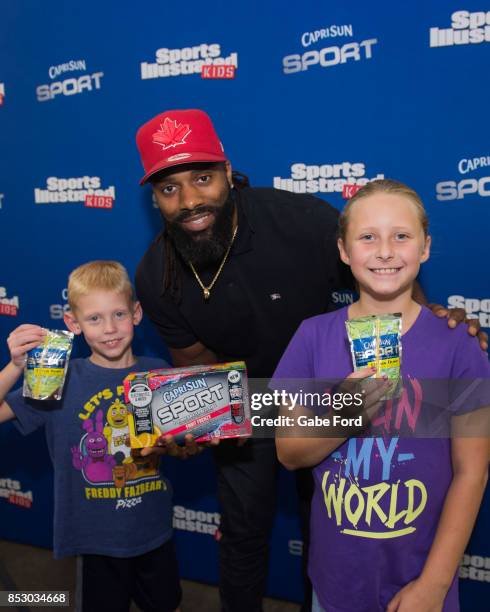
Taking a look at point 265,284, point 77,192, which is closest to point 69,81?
point 77,192

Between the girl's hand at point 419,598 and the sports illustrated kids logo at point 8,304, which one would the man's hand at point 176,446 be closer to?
the girl's hand at point 419,598

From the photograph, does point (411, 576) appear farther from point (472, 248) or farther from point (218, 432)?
point (472, 248)

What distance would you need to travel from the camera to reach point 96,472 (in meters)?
1.86

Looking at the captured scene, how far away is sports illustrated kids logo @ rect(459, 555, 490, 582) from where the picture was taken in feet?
7.48

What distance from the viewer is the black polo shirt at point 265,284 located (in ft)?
6.26

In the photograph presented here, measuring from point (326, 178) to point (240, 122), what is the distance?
41cm

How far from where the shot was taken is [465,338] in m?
1.34

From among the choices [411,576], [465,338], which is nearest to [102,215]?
[465,338]

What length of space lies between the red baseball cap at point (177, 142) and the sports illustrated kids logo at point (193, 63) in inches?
17.0

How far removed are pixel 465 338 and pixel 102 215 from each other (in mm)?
1794

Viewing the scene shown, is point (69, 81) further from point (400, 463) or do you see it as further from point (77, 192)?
point (400, 463)

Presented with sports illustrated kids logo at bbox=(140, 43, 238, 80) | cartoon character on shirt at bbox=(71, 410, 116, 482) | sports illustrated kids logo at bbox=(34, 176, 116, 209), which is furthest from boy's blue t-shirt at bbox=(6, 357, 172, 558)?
sports illustrated kids logo at bbox=(140, 43, 238, 80)

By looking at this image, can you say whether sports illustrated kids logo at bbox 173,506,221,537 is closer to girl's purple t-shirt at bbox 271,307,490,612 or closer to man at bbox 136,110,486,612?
man at bbox 136,110,486,612

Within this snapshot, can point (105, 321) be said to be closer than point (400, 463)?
No
